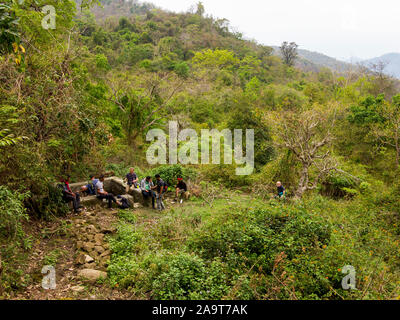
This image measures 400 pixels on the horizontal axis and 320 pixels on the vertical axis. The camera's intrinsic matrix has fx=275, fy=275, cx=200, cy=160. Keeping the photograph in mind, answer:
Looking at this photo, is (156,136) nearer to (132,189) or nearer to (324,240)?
(132,189)

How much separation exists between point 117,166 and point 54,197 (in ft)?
15.1

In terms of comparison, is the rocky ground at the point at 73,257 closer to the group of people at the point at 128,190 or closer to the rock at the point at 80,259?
the rock at the point at 80,259

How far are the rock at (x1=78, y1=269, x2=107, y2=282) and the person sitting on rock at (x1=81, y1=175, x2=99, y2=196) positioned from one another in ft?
11.4

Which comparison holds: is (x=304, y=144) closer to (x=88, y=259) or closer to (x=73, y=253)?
(x=88, y=259)

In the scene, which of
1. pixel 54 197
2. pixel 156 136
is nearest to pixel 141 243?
pixel 54 197

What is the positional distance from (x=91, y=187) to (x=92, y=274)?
3729mm

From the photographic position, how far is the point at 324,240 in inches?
210

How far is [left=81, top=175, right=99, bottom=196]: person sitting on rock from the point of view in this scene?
315 inches

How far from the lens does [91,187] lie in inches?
320

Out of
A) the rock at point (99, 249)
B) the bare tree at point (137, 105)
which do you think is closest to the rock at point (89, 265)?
the rock at point (99, 249)

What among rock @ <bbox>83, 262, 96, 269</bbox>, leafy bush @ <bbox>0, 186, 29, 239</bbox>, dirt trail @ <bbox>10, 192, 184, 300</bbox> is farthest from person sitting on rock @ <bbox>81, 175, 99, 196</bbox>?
rock @ <bbox>83, 262, 96, 269</bbox>

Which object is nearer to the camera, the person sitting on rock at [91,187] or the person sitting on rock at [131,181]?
the person sitting on rock at [91,187]

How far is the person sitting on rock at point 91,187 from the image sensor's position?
8.01 metres

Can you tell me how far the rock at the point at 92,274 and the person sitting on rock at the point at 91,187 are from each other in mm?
3460
